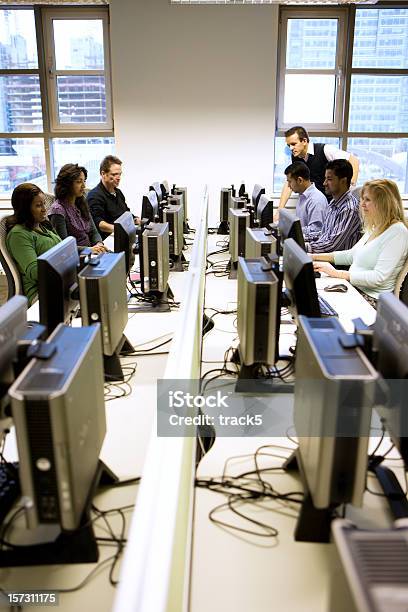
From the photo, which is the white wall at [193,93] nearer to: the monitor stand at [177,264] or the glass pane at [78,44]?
the glass pane at [78,44]

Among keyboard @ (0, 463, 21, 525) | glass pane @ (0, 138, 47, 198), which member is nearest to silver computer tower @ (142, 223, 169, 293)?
keyboard @ (0, 463, 21, 525)

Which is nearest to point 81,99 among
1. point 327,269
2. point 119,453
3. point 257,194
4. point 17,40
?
point 17,40

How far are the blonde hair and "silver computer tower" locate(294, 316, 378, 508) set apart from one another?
66.2 inches

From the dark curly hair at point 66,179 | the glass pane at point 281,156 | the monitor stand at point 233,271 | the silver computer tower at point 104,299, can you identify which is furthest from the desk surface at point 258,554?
the glass pane at point 281,156

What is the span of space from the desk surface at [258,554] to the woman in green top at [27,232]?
68.9 inches

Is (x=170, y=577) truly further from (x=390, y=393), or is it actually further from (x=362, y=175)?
(x=362, y=175)

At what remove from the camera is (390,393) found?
1094mm

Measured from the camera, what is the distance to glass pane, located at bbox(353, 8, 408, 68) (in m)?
5.08

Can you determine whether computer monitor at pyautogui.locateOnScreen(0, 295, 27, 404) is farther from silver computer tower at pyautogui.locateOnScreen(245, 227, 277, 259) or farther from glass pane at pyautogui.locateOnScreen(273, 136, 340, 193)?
glass pane at pyautogui.locateOnScreen(273, 136, 340, 193)

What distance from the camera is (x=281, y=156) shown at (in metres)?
5.40

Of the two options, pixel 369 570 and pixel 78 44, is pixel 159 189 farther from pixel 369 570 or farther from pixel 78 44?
pixel 369 570

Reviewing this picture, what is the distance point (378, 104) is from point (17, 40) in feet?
11.2

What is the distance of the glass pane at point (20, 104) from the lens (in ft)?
17.3

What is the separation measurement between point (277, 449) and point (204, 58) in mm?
4430
